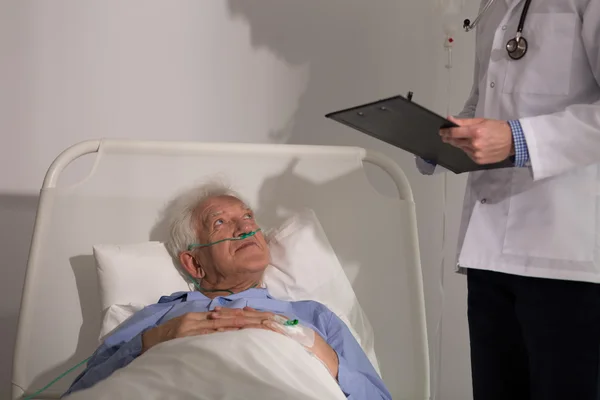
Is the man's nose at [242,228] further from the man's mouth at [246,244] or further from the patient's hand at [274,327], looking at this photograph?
the patient's hand at [274,327]

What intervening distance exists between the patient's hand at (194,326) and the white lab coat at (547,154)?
Result: 56cm

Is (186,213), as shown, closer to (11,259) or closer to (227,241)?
→ (227,241)

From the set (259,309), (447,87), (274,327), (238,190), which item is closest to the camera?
(274,327)

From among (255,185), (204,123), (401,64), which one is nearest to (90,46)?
(204,123)

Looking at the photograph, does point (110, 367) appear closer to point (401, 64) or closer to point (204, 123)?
point (204, 123)

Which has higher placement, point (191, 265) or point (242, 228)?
point (242, 228)

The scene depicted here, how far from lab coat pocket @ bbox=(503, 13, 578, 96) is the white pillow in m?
0.83

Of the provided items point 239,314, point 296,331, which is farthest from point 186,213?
point 296,331

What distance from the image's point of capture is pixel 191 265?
5.93 feet

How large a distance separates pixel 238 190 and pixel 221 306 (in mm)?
471

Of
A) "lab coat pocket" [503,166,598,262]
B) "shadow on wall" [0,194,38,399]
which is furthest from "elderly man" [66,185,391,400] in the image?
"shadow on wall" [0,194,38,399]

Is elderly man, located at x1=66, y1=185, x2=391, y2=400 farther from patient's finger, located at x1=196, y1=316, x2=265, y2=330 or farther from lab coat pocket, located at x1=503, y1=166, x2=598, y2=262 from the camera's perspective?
lab coat pocket, located at x1=503, y1=166, x2=598, y2=262

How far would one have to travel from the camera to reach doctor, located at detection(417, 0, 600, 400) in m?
1.14

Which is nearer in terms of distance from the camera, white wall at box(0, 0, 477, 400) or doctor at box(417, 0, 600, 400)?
doctor at box(417, 0, 600, 400)
